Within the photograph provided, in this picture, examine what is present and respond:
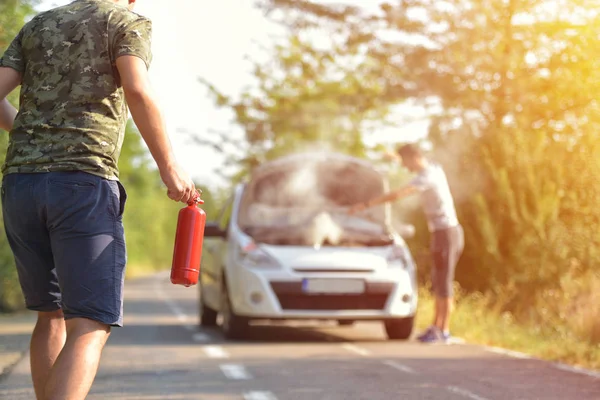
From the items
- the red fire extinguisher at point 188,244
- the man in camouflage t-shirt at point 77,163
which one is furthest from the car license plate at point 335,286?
the man in camouflage t-shirt at point 77,163

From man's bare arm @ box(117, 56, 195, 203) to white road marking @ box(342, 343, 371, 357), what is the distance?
6938 mm

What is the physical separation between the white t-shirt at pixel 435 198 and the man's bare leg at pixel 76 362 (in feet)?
28.9

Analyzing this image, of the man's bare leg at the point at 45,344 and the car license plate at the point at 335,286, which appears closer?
the man's bare leg at the point at 45,344

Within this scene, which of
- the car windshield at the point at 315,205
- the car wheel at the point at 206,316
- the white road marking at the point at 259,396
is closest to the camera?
the white road marking at the point at 259,396

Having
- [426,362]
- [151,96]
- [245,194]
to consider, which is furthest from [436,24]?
[151,96]

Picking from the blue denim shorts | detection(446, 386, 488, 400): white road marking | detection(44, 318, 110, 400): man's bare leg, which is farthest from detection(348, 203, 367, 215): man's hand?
detection(44, 318, 110, 400): man's bare leg

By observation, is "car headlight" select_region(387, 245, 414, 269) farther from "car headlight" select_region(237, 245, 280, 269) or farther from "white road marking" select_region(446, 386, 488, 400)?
"white road marking" select_region(446, 386, 488, 400)

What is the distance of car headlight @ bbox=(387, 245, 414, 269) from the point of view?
13195 millimetres

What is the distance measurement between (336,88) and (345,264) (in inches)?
402

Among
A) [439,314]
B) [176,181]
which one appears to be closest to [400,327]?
[439,314]

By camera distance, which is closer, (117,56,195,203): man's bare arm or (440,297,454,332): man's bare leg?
(117,56,195,203): man's bare arm

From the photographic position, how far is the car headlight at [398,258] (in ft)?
43.3

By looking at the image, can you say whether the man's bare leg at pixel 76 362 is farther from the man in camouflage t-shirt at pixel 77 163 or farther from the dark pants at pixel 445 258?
the dark pants at pixel 445 258

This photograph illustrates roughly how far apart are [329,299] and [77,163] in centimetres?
831
